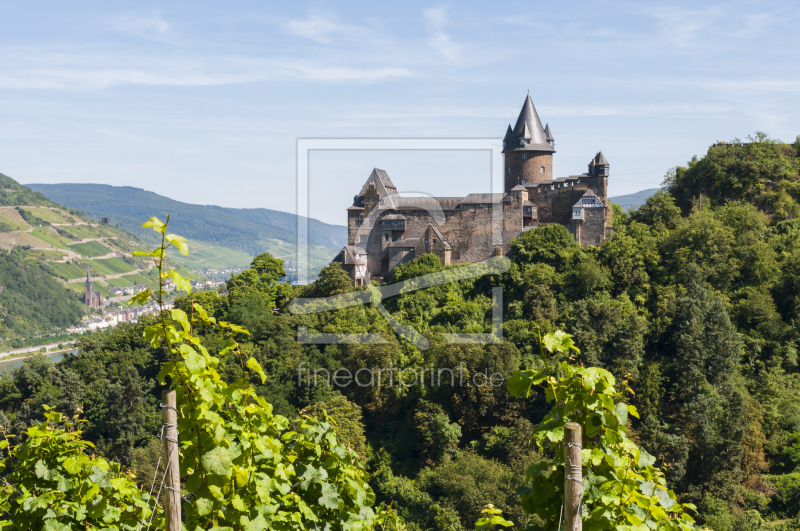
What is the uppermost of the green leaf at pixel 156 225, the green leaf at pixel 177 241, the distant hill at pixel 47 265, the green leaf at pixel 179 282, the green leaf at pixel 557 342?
the green leaf at pixel 156 225

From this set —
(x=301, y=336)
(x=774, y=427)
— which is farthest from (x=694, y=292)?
(x=301, y=336)

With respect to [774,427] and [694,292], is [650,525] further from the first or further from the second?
[694,292]

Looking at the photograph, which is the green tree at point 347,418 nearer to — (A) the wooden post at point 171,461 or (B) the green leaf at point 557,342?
(A) the wooden post at point 171,461

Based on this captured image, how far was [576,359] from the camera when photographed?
27750mm

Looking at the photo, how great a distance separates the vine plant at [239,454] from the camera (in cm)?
512

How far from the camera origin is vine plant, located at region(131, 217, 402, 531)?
202 inches

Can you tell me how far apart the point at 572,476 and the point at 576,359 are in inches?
945

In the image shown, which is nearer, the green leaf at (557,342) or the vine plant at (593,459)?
the green leaf at (557,342)

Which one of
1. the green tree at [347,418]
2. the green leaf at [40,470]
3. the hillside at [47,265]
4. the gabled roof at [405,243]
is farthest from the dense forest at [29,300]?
the green leaf at [40,470]

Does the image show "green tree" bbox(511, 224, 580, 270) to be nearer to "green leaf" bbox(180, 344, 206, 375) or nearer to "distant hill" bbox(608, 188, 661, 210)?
"distant hill" bbox(608, 188, 661, 210)

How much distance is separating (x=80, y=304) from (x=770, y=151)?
146299 millimetres

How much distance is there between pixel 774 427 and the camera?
28.7 meters

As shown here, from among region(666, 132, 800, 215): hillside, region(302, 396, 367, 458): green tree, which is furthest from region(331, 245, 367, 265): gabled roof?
region(666, 132, 800, 215): hillside

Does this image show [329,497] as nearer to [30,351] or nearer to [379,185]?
[379,185]
